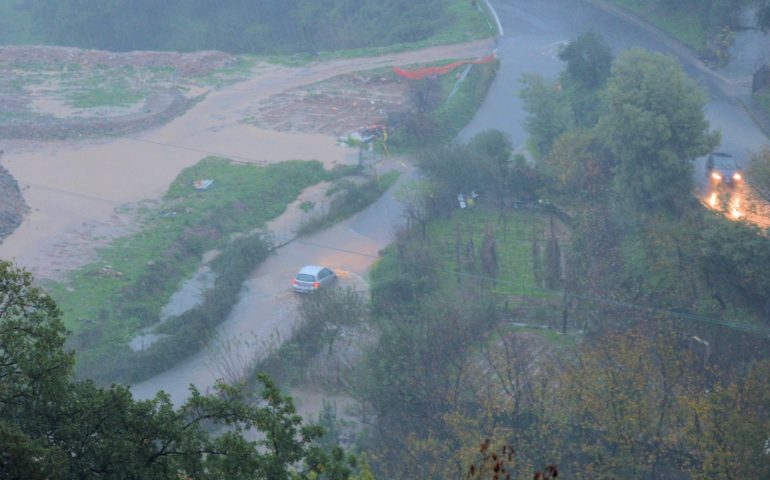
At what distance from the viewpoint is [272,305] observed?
A: 19.9 meters

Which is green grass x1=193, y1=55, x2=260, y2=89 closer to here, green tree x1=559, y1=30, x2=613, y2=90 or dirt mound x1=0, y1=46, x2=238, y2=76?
dirt mound x1=0, y1=46, x2=238, y2=76

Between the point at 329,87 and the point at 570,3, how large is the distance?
14436mm

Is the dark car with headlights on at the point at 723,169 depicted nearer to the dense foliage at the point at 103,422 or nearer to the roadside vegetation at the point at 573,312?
the roadside vegetation at the point at 573,312

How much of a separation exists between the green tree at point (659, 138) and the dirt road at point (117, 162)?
33.2ft

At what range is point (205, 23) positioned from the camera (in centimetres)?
5453

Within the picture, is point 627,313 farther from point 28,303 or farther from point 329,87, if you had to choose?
point 329,87

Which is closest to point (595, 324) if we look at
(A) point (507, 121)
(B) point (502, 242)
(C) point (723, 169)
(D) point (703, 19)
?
(B) point (502, 242)

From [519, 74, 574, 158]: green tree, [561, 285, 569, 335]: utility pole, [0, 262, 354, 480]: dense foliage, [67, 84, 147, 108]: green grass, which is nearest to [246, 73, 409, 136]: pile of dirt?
[67, 84, 147, 108]: green grass

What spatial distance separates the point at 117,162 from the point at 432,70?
13.9 metres

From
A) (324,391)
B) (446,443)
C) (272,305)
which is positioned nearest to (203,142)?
(272,305)

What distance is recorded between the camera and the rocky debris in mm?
23438

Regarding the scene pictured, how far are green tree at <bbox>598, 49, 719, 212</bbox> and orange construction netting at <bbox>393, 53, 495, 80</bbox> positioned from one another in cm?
1410

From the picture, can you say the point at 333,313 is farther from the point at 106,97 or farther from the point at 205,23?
the point at 205,23

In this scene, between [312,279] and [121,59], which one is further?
[121,59]
